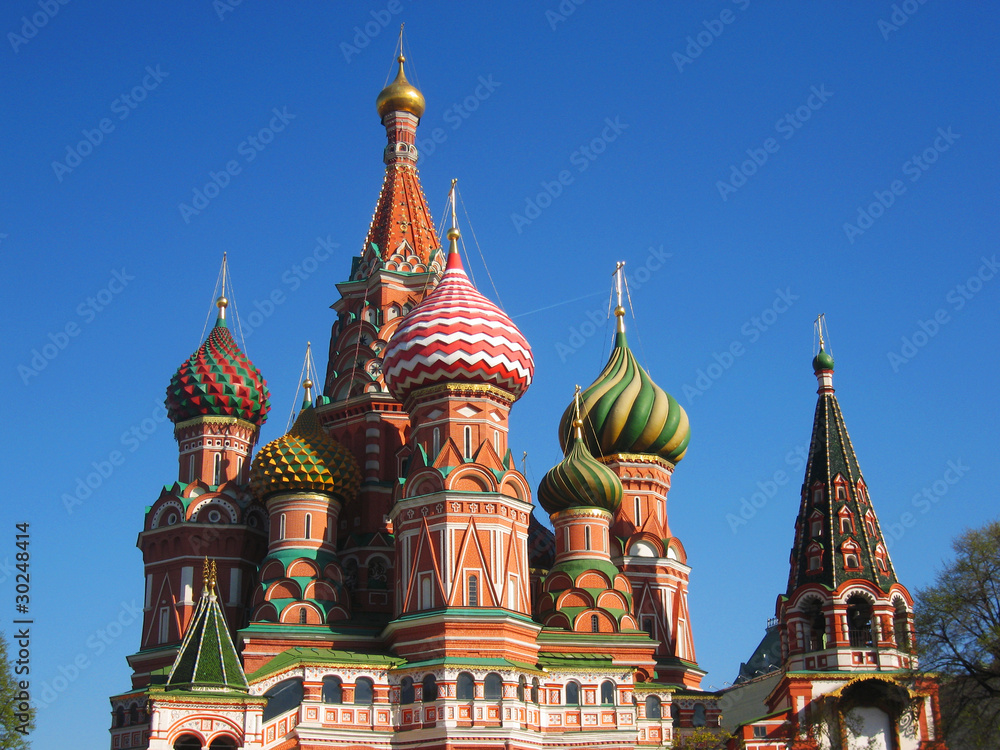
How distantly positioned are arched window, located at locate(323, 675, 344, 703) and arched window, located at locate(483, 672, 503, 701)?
10.1 feet

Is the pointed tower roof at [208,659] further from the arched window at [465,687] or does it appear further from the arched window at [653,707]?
the arched window at [653,707]

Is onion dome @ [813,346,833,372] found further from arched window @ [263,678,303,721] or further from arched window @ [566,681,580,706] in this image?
arched window @ [263,678,303,721]

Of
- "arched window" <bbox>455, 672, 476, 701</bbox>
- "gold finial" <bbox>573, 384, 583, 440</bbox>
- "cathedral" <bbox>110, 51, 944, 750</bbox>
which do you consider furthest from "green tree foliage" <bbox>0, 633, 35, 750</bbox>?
"gold finial" <bbox>573, 384, 583, 440</bbox>

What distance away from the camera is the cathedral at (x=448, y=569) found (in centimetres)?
2891

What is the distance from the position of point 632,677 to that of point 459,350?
8566 millimetres

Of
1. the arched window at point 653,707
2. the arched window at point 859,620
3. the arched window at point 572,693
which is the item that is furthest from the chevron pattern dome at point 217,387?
the arched window at point 859,620

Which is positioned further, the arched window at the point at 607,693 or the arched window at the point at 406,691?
the arched window at the point at 607,693

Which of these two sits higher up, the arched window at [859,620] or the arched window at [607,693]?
the arched window at [859,620]

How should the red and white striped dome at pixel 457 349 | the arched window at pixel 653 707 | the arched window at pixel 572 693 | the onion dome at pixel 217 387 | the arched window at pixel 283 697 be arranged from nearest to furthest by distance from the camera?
the arched window at pixel 283 697 < the arched window at pixel 572 693 < the arched window at pixel 653 707 < the red and white striped dome at pixel 457 349 < the onion dome at pixel 217 387

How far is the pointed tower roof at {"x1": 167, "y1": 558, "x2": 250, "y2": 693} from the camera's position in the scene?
→ 2639 centimetres

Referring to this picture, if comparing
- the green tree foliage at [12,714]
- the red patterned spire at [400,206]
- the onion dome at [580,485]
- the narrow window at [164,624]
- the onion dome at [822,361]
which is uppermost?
the red patterned spire at [400,206]

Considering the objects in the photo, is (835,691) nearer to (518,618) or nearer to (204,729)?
(518,618)

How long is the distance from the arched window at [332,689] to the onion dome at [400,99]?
63.5ft

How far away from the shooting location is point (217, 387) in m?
37.2
